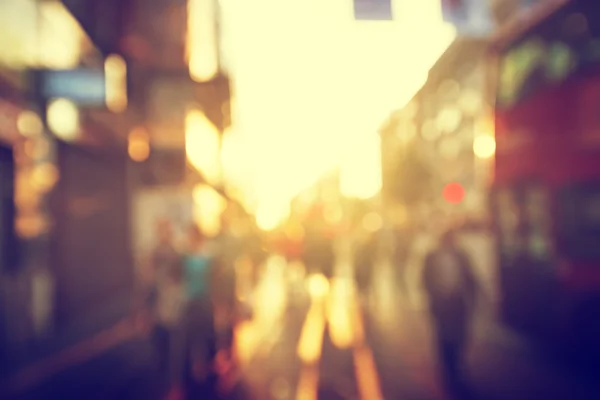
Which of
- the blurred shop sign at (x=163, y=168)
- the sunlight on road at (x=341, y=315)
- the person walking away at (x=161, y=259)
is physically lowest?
the sunlight on road at (x=341, y=315)

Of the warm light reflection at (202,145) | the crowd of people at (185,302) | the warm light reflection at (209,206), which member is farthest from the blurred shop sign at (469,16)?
the warm light reflection at (209,206)

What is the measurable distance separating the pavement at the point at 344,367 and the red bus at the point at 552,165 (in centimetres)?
69

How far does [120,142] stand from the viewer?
18391 mm

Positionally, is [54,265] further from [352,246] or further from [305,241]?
[352,246]

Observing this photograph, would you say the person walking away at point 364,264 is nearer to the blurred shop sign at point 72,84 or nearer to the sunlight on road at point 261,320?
the sunlight on road at point 261,320

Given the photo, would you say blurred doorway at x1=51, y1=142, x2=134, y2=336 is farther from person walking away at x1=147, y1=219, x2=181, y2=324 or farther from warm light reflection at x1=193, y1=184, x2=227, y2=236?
warm light reflection at x1=193, y1=184, x2=227, y2=236

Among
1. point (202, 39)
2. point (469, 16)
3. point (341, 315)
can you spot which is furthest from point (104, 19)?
point (202, 39)

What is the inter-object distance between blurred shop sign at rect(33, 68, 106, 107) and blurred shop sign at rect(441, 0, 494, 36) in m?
5.84

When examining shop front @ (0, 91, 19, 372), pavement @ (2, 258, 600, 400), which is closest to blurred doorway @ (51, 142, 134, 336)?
shop front @ (0, 91, 19, 372)

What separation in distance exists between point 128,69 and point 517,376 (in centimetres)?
1267

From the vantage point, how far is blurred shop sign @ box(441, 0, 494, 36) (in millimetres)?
11922

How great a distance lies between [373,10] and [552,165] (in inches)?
152

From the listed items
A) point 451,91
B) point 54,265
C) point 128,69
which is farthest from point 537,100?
point 451,91

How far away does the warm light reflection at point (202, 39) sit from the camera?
2906cm
